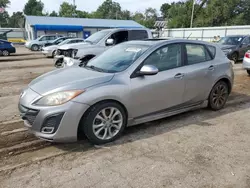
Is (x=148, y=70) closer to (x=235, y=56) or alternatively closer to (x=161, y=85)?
(x=161, y=85)

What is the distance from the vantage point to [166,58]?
407 cm

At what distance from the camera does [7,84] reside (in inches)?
310

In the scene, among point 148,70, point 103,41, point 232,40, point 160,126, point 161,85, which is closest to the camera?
point 148,70

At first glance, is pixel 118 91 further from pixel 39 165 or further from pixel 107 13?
pixel 107 13

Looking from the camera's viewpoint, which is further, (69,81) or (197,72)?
(197,72)

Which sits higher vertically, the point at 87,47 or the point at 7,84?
the point at 87,47

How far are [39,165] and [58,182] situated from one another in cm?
50

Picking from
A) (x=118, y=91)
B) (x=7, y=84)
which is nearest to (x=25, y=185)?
(x=118, y=91)

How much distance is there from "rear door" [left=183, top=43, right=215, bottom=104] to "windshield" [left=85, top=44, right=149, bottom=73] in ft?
3.11

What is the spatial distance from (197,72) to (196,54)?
414mm

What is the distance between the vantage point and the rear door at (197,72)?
4.27 metres

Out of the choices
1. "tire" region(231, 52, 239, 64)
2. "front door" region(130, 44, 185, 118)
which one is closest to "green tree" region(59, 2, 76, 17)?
"tire" region(231, 52, 239, 64)

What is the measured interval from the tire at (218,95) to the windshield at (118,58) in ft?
6.13

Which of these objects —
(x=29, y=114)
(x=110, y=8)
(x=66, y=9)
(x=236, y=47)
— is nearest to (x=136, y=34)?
(x=29, y=114)
